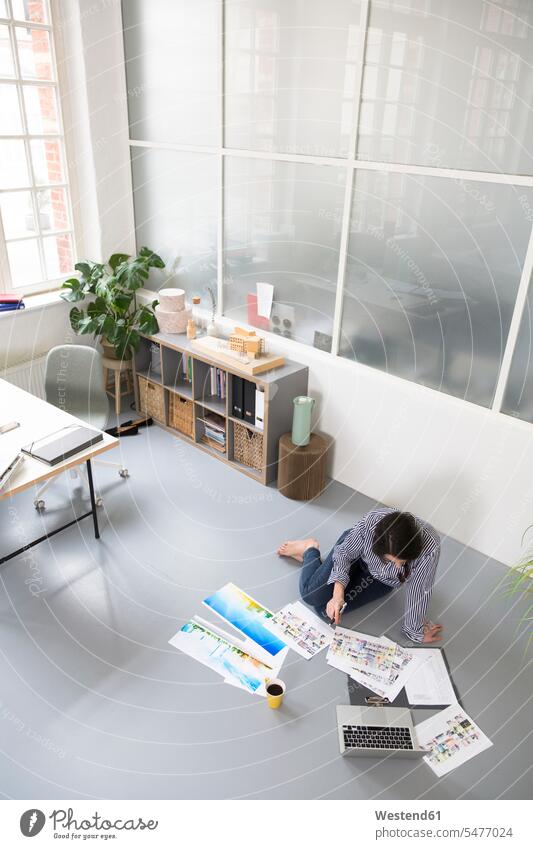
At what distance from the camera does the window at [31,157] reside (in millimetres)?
3818

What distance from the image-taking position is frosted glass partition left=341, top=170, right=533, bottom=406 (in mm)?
2703

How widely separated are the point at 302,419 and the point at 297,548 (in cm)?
78

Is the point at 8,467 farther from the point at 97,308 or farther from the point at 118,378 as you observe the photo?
the point at 97,308

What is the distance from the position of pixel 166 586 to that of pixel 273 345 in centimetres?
166

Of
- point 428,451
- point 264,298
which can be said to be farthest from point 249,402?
point 428,451

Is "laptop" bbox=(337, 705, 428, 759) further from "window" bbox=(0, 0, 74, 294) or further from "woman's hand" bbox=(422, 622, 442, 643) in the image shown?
"window" bbox=(0, 0, 74, 294)

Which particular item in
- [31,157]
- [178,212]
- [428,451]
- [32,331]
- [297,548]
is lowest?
[297,548]

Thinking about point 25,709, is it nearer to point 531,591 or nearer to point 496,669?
point 496,669

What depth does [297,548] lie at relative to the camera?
10.1ft

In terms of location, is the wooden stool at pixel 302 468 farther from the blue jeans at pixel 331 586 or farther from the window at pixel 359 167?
the blue jeans at pixel 331 586

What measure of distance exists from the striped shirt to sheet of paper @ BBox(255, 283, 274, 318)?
5.57ft

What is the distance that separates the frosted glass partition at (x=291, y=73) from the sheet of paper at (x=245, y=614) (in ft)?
7.48

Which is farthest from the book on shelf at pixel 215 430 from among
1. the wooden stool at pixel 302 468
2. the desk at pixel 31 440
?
the desk at pixel 31 440

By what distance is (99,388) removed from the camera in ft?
11.4
